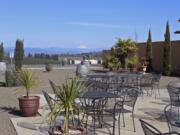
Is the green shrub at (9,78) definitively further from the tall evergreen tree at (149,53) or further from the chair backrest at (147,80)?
the tall evergreen tree at (149,53)

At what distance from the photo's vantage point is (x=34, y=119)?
867 centimetres

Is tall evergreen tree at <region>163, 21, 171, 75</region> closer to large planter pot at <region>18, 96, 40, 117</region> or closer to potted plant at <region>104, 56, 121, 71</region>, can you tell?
potted plant at <region>104, 56, 121, 71</region>

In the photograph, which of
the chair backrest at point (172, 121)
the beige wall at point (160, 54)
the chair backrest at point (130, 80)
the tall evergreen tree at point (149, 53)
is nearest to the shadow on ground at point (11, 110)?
the chair backrest at point (172, 121)

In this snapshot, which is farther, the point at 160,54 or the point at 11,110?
the point at 160,54

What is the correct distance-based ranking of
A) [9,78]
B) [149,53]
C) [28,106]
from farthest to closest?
[149,53] → [9,78] → [28,106]

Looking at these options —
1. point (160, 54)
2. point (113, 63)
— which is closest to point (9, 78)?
point (113, 63)

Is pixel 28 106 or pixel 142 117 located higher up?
pixel 28 106

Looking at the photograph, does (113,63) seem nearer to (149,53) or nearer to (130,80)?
(149,53)

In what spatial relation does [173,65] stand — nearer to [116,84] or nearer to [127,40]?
[127,40]

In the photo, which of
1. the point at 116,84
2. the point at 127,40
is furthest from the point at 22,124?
the point at 127,40

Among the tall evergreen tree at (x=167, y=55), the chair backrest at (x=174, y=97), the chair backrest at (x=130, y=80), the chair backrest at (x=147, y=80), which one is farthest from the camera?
the tall evergreen tree at (x=167, y=55)

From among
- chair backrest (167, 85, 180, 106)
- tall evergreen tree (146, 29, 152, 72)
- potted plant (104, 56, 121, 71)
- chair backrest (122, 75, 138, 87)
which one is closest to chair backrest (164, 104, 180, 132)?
chair backrest (167, 85, 180, 106)

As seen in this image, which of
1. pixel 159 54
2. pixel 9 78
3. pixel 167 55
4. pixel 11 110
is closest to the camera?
pixel 11 110

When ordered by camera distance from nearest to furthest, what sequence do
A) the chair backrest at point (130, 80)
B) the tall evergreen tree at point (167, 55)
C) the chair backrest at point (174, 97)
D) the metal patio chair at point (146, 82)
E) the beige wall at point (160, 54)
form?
the chair backrest at point (174, 97)
the metal patio chair at point (146, 82)
the chair backrest at point (130, 80)
the tall evergreen tree at point (167, 55)
the beige wall at point (160, 54)
